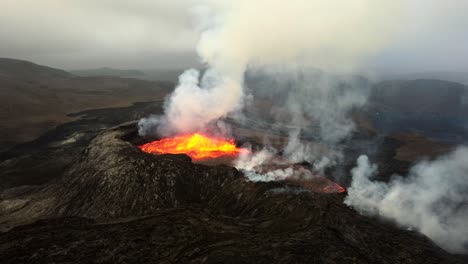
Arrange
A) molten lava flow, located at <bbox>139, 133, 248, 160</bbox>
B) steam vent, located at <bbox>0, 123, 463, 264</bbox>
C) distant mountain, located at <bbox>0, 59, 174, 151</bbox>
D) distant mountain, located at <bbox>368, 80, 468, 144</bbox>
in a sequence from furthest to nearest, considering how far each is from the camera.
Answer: distant mountain, located at <bbox>368, 80, 468, 144</bbox>, distant mountain, located at <bbox>0, 59, 174, 151</bbox>, molten lava flow, located at <bbox>139, 133, 248, 160</bbox>, steam vent, located at <bbox>0, 123, 463, 264</bbox>

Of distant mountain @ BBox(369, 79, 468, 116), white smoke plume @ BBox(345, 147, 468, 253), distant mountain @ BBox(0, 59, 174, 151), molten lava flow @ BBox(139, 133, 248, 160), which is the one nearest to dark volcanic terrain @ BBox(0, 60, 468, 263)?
white smoke plume @ BBox(345, 147, 468, 253)

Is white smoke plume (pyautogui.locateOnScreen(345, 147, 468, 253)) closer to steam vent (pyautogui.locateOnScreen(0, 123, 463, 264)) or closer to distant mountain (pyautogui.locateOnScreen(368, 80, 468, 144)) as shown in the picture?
steam vent (pyautogui.locateOnScreen(0, 123, 463, 264))

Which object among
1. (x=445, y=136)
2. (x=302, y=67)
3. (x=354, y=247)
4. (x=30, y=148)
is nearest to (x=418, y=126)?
(x=445, y=136)

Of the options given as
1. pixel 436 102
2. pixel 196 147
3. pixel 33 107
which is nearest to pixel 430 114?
pixel 436 102

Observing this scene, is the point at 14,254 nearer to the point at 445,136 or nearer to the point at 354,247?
the point at 354,247

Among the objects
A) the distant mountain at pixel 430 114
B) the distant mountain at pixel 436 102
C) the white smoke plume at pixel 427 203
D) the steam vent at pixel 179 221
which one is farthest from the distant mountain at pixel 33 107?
the distant mountain at pixel 436 102
